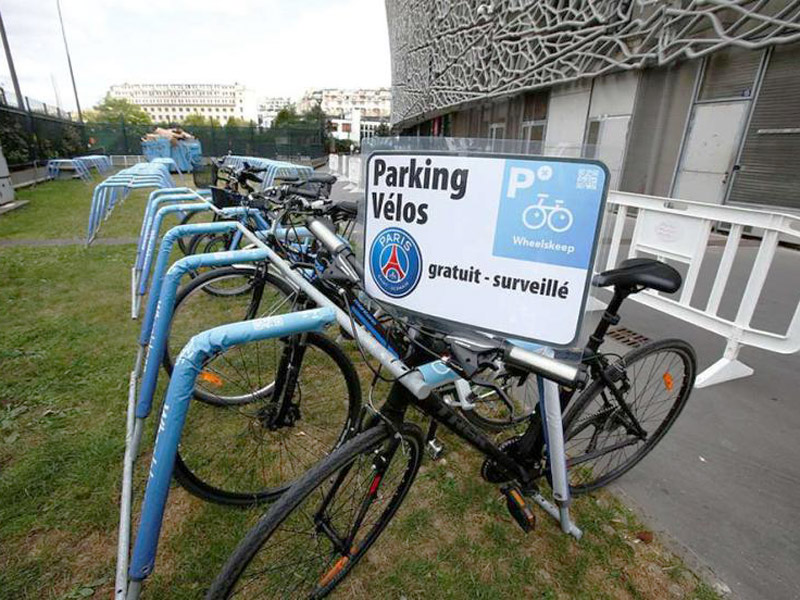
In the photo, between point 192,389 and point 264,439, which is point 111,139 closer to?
point 264,439

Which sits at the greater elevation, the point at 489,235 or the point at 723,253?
the point at 489,235

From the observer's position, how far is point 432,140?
1119 millimetres

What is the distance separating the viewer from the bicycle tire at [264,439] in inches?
78.2

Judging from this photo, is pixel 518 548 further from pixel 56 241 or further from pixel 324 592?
pixel 56 241

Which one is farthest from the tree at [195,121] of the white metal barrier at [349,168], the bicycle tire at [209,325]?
the bicycle tire at [209,325]

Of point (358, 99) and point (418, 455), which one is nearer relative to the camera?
point (418, 455)

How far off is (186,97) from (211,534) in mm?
149008

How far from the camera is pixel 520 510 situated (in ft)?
5.46

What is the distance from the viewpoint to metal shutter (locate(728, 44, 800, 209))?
22.6 ft

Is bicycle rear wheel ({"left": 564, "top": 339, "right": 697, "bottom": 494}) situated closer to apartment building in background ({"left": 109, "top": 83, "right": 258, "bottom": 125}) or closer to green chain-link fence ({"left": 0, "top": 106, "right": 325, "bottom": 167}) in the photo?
green chain-link fence ({"left": 0, "top": 106, "right": 325, "bottom": 167})

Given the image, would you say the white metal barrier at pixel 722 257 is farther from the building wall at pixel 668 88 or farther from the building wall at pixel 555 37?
the building wall at pixel 555 37

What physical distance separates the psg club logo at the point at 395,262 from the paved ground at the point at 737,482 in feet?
5.70

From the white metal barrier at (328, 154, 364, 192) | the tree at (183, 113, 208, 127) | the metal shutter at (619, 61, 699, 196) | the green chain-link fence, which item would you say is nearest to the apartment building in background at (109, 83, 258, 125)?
the tree at (183, 113, 208, 127)

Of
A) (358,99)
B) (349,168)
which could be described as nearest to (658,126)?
(349,168)
